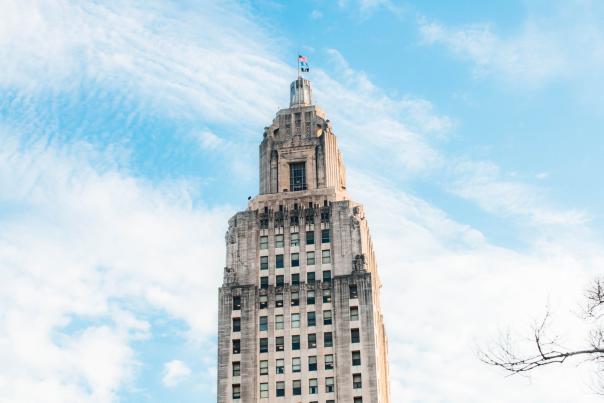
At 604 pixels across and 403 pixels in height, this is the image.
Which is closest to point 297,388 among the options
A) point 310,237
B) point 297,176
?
point 310,237

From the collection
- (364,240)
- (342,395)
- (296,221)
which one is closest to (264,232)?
(296,221)

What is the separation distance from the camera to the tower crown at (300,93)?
5187 inches

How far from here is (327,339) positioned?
108062 millimetres

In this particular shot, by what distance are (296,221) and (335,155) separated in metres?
13.5

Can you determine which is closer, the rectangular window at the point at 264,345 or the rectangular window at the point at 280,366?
the rectangular window at the point at 280,366

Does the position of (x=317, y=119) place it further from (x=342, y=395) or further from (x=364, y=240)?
(x=342, y=395)

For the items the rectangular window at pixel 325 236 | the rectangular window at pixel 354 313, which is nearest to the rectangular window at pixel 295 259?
the rectangular window at pixel 325 236

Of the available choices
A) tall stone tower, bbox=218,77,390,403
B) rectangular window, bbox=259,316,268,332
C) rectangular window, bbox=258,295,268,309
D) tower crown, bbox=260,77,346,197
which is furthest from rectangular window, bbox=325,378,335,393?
tower crown, bbox=260,77,346,197

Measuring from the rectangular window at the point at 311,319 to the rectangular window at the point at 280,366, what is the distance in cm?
532

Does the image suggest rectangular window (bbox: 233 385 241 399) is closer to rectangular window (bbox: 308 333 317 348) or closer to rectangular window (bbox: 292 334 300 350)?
rectangular window (bbox: 292 334 300 350)

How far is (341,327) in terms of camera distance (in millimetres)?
108125

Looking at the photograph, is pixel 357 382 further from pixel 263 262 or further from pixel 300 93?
pixel 300 93

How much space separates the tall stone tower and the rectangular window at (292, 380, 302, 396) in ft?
0.37

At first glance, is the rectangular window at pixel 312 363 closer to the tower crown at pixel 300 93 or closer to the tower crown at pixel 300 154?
the tower crown at pixel 300 154
